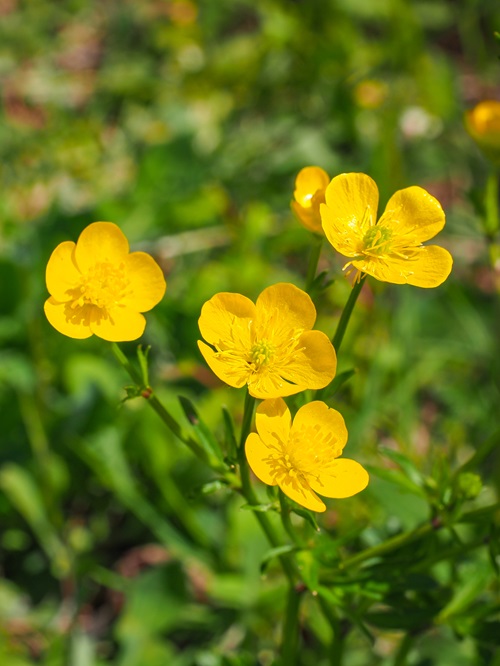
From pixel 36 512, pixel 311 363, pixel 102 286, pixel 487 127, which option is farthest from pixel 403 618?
pixel 36 512

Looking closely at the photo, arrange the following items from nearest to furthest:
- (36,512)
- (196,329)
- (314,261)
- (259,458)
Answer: (259,458) → (314,261) → (36,512) → (196,329)

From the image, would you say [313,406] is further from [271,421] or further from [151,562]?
[151,562]

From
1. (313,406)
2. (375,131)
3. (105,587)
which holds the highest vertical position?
(313,406)

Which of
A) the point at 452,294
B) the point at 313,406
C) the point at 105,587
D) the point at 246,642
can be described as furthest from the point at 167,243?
the point at 313,406

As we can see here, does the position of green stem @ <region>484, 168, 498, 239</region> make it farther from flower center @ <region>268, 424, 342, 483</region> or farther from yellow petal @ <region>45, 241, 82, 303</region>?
yellow petal @ <region>45, 241, 82, 303</region>

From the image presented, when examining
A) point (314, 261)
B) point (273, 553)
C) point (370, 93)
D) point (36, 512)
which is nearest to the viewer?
point (273, 553)

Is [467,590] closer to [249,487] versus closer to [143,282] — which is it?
[249,487]
